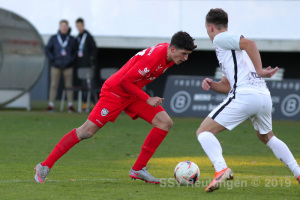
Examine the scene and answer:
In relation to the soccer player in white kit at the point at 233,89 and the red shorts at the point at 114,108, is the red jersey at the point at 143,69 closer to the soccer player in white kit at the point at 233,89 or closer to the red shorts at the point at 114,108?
the red shorts at the point at 114,108

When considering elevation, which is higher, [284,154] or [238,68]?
[238,68]

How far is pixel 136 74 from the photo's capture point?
7742mm

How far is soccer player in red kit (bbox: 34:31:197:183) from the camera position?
764cm

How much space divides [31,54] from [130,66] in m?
12.4

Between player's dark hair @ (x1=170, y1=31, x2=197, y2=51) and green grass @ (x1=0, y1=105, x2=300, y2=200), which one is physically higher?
player's dark hair @ (x1=170, y1=31, x2=197, y2=51)

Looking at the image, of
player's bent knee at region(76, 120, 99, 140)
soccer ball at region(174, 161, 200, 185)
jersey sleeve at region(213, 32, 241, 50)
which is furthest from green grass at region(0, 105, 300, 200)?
jersey sleeve at region(213, 32, 241, 50)

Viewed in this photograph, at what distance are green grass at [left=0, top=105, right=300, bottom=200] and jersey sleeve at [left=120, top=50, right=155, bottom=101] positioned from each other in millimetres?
1038

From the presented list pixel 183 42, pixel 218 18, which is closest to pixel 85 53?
pixel 183 42

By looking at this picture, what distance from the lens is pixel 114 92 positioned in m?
7.97

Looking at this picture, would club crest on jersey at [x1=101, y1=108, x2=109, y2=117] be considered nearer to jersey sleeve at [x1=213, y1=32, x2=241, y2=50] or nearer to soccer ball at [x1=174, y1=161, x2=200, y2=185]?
soccer ball at [x1=174, y1=161, x2=200, y2=185]

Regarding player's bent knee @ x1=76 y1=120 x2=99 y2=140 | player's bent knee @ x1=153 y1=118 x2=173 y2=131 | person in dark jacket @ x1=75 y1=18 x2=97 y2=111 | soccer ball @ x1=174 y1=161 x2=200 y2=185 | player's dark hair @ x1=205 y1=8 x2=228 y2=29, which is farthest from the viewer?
person in dark jacket @ x1=75 y1=18 x2=97 y2=111

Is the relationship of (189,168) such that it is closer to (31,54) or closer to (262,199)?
(262,199)

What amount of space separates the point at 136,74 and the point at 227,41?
3.92 ft

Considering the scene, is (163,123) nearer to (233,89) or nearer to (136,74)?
(136,74)
